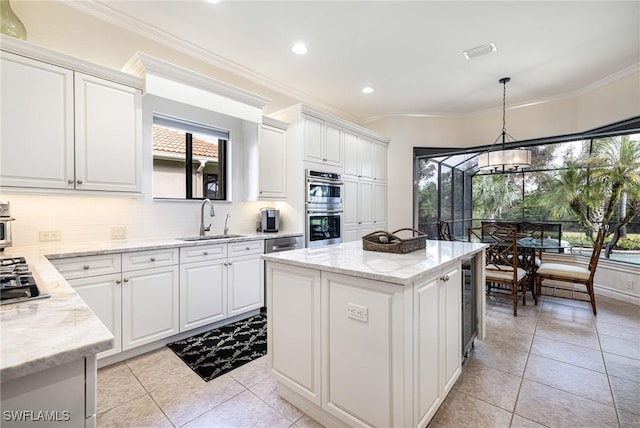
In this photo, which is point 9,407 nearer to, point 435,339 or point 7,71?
point 435,339

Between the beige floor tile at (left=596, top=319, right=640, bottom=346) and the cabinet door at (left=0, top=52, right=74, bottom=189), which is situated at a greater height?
the cabinet door at (left=0, top=52, right=74, bottom=189)

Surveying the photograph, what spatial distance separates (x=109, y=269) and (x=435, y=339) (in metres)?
2.35

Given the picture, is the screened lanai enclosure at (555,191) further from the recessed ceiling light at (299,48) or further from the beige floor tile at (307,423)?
the beige floor tile at (307,423)

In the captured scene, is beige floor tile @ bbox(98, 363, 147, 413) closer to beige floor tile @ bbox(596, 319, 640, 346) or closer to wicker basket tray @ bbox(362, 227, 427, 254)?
A: wicker basket tray @ bbox(362, 227, 427, 254)

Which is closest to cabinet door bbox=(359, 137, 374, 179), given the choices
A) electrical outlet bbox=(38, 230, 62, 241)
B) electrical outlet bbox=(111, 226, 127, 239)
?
electrical outlet bbox=(111, 226, 127, 239)

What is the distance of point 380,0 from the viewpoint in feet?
8.04

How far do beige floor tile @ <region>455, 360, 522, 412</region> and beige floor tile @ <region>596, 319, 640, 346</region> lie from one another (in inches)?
60.1

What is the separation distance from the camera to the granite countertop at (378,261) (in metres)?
1.40

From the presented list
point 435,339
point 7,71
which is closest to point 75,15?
point 7,71

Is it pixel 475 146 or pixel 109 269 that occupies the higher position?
pixel 475 146

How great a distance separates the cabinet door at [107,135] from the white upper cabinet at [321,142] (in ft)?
6.17

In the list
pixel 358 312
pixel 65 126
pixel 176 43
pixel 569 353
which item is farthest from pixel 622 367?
pixel 176 43

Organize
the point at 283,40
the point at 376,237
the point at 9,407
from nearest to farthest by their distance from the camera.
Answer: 1. the point at 9,407
2. the point at 376,237
3. the point at 283,40

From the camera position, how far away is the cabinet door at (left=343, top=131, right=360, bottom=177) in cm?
446
